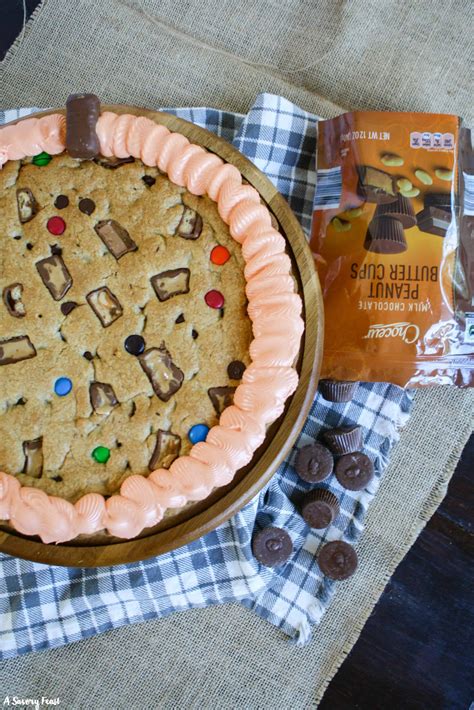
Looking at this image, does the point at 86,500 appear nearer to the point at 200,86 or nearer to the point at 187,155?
the point at 187,155

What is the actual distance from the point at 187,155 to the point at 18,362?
1.96 ft

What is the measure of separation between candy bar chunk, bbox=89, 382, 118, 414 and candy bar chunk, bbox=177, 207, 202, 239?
0.38m

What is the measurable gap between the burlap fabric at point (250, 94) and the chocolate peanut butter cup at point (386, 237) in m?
0.48

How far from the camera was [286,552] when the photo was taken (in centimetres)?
175

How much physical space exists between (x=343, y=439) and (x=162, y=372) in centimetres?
60

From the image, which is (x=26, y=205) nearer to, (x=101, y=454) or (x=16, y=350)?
(x=16, y=350)

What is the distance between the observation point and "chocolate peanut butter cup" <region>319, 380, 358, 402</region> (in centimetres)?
175

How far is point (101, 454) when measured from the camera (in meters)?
1.39

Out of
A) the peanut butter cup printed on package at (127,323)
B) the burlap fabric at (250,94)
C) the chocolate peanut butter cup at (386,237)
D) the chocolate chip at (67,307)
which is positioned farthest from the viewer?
the burlap fabric at (250,94)

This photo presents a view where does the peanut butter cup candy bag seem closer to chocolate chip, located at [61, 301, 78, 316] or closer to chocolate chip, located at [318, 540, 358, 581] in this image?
chocolate chip, located at [318, 540, 358, 581]

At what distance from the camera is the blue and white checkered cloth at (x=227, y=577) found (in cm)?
178

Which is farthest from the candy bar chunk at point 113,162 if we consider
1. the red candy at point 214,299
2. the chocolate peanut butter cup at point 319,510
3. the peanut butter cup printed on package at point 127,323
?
the chocolate peanut butter cup at point 319,510

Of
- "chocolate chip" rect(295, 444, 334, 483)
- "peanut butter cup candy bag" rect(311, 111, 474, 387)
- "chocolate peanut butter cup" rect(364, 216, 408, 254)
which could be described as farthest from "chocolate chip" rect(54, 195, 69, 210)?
"chocolate chip" rect(295, 444, 334, 483)

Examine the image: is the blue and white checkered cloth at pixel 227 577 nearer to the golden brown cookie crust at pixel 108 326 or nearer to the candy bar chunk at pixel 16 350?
the golden brown cookie crust at pixel 108 326
